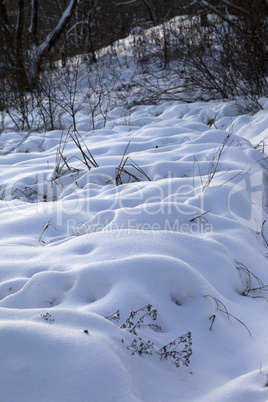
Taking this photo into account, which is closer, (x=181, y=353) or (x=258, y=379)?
(x=258, y=379)

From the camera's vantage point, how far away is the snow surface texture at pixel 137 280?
1.18m

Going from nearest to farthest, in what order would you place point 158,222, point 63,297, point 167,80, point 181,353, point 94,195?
point 181,353 → point 63,297 → point 158,222 → point 94,195 → point 167,80

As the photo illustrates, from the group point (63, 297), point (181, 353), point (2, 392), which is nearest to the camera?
point (2, 392)

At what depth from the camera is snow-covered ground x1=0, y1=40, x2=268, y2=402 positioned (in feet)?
3.89

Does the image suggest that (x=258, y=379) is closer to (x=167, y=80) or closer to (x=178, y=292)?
(x=178, y=292)

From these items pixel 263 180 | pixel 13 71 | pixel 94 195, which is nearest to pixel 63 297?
pixel 94 195

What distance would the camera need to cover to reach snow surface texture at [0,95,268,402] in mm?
1185

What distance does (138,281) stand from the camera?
1.67 metres

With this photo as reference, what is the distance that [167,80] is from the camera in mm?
7949

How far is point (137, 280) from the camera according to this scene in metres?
1.67

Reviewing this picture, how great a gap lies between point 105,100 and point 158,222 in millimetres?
6277

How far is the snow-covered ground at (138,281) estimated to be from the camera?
3.89 feet

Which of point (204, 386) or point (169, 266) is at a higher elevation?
point (169, 266)

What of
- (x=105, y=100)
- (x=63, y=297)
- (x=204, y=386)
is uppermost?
(x=105, y=100)
